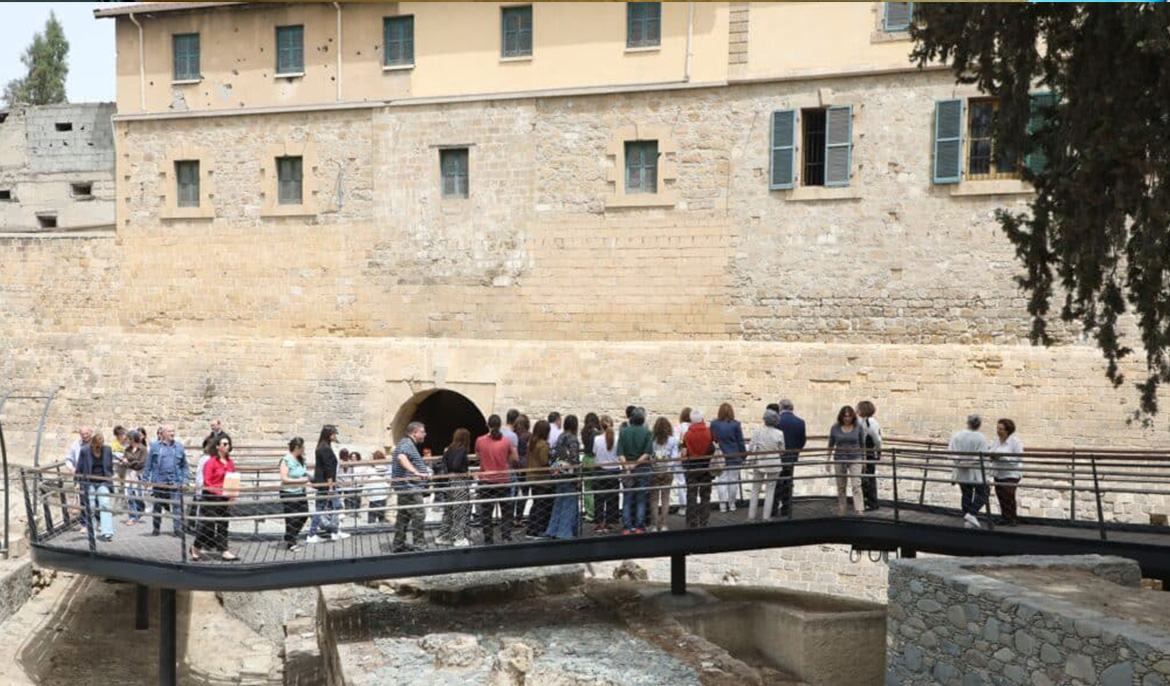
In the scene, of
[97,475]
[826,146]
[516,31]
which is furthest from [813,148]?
[97,475]

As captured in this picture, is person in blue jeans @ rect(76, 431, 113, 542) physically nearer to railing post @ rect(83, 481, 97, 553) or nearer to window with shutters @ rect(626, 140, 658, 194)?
railing post @ rect(83, 481, 97, 553)

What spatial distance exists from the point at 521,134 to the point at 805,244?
5.27m

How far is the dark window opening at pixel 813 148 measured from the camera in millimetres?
20125

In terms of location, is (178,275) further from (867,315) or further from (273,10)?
(867,315)

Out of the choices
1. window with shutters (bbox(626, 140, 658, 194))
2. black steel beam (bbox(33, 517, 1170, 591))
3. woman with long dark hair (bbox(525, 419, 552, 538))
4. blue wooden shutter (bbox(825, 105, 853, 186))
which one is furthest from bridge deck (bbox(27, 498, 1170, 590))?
window with shutters (bbox(626, 140, 658, 194))

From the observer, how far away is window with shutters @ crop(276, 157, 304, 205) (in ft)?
77.5

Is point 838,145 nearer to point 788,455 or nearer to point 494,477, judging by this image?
point 788,455

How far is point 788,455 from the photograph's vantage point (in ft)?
45.9

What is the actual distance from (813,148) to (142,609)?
1186 cm

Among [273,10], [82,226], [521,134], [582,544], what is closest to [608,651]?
[582,544]

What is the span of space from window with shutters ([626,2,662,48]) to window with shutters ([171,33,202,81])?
854 centimetres

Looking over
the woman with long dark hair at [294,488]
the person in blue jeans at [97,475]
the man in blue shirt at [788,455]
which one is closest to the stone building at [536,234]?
the man in blue shirt at [788,455]

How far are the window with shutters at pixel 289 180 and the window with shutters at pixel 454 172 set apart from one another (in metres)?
2.94

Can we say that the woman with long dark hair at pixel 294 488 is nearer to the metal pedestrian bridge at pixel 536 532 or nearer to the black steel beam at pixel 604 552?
the metal pedestrian bridge at pixel 536 532
